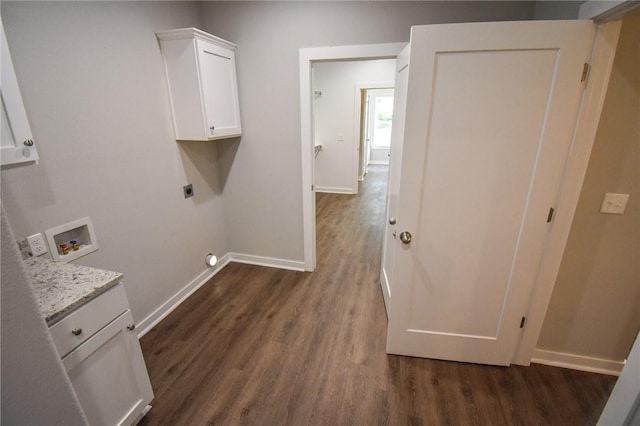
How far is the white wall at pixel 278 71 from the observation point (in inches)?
83.4

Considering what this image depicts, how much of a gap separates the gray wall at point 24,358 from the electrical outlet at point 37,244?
994 mm

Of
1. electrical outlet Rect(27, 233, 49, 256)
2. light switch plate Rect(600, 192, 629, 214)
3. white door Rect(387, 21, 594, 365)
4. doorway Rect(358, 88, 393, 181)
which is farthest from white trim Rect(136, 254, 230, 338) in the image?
doorway Rect(358, 88, 393, 181)

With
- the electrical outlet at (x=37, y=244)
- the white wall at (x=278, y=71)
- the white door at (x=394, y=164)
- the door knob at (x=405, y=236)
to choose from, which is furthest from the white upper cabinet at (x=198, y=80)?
the door knob at (x=405, y=236)

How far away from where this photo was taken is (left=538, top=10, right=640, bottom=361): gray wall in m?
1.40

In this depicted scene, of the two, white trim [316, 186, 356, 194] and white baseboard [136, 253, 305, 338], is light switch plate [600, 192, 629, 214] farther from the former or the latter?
white trim [316, 186, 356, 194]

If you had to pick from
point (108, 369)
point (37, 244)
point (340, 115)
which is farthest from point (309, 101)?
point (340, 115)

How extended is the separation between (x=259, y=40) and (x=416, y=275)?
2.27 m

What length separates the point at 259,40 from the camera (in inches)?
96.7

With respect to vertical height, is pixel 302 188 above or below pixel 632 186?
below

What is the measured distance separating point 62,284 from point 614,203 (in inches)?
107

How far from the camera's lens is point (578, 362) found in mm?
1866

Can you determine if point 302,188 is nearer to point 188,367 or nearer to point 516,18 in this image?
point 188,367

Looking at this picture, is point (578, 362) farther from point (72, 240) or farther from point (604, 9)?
point (72, 240)

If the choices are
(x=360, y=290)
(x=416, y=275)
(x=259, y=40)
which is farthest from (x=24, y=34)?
(x=360, y=290)
